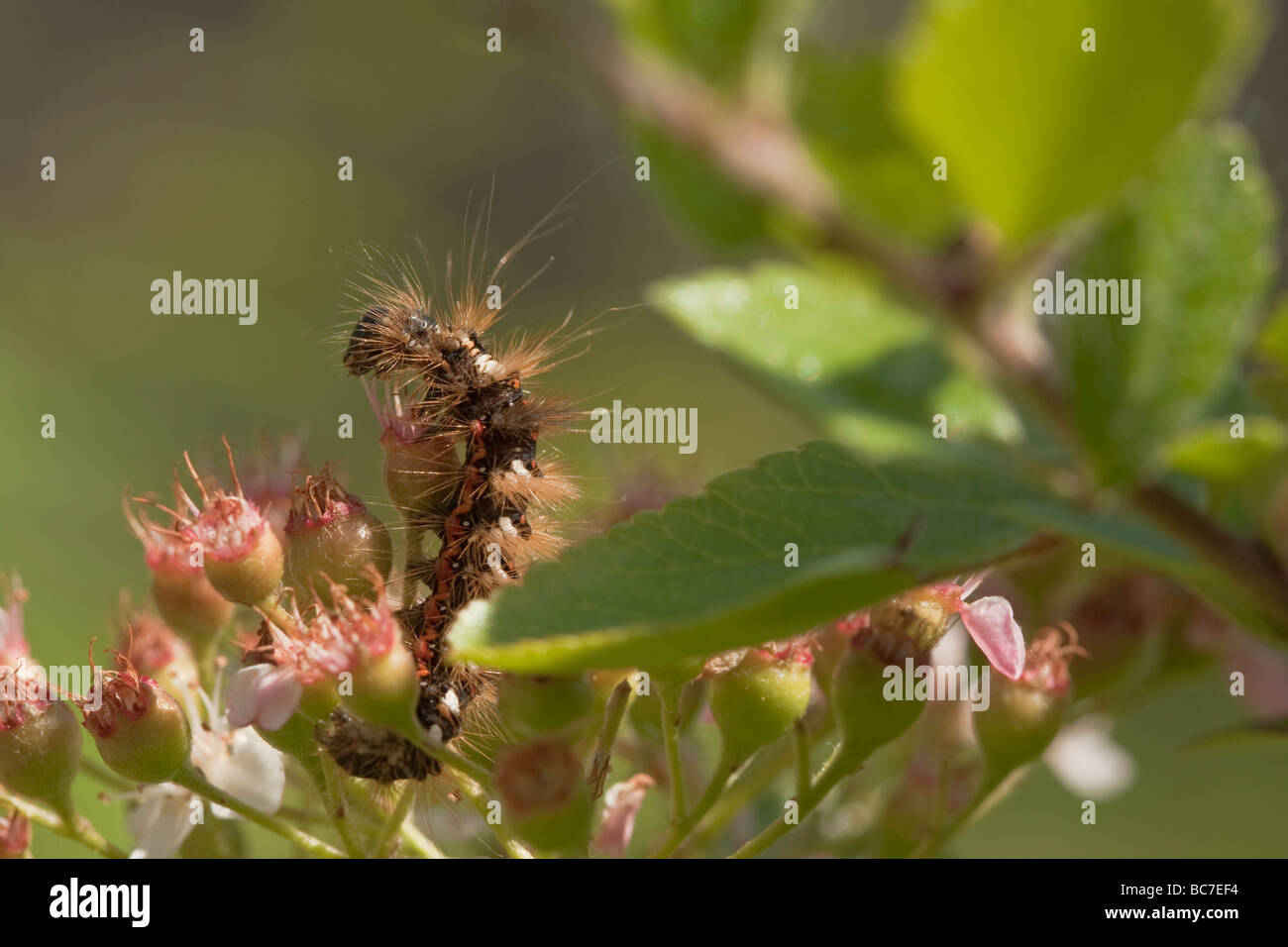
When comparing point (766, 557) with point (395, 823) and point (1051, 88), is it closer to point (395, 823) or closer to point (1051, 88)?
point (1051, 88)

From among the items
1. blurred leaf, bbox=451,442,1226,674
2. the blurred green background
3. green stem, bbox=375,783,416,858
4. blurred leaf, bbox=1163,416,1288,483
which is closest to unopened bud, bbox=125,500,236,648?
green stem, bbox=375,783,416,858

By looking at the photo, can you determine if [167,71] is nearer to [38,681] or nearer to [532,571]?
[38,681]

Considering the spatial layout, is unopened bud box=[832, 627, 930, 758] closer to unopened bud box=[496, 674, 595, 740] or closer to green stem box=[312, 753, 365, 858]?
unopened bud box=[496, 674, 595, 740]

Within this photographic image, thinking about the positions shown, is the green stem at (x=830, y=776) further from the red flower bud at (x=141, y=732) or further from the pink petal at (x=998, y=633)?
the red flower bud at (x=141, y=732)

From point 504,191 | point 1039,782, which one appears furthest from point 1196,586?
point 504,191

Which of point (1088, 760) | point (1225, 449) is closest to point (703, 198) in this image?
point (1225, 449)

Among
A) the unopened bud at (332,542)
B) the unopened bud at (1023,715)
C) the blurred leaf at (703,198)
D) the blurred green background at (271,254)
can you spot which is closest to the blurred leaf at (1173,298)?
the blurred leaf at (703,198)
